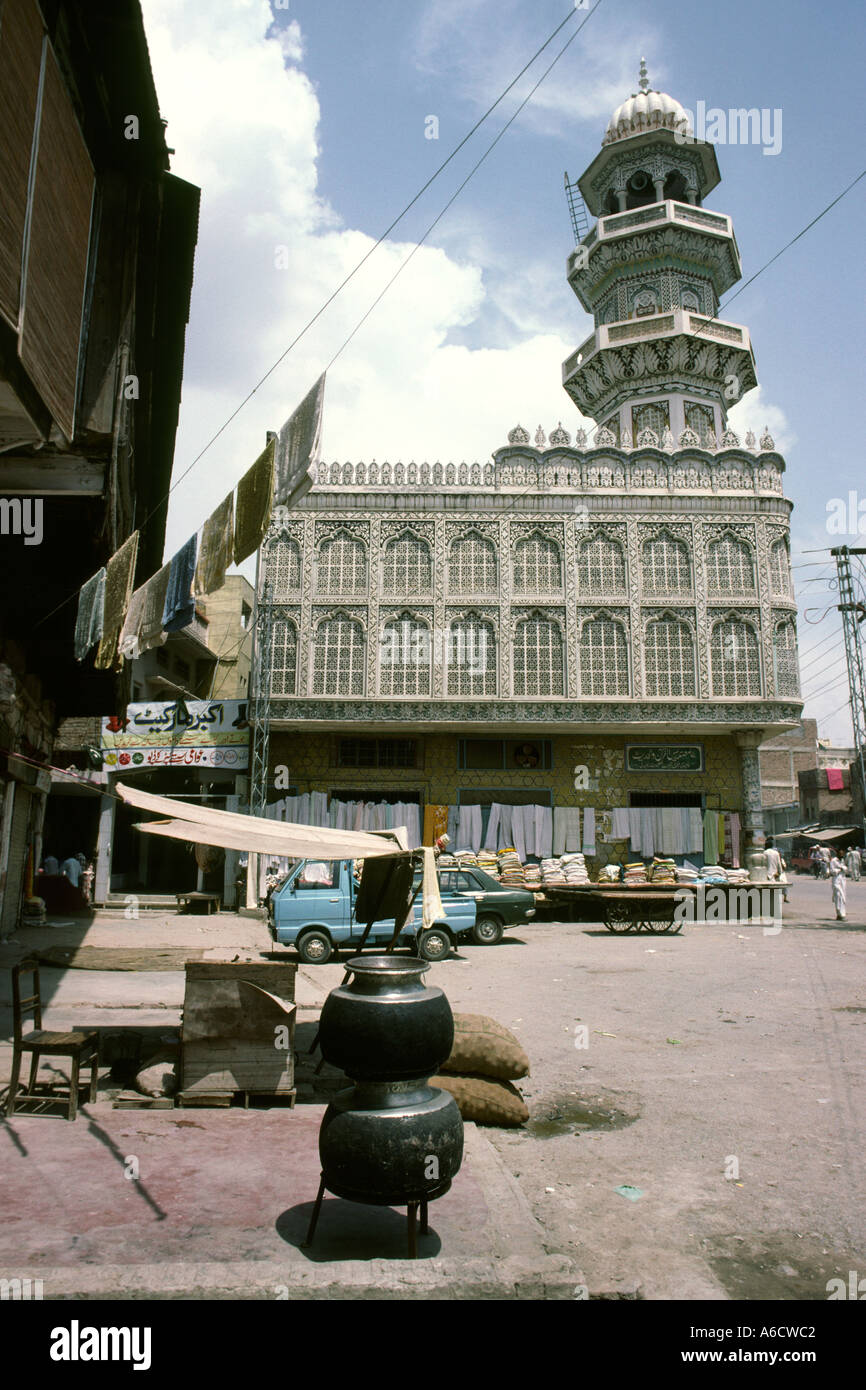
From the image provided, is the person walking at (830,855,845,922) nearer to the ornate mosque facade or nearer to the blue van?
the ornate mosque facade

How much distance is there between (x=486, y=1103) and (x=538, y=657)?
1971 cm

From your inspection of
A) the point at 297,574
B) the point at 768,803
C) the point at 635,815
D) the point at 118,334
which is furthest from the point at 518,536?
the point at 768,803

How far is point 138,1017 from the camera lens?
359 inches

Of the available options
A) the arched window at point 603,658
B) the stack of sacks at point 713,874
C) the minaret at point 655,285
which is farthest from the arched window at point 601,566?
the stack of sacks at point 713,874

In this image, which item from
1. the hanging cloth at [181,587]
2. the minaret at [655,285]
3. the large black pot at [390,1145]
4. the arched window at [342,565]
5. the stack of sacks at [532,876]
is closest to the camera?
the large black pot at [390,1145]

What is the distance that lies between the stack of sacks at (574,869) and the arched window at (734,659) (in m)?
6.58

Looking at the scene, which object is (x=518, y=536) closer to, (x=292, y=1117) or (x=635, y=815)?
(x=635, y=815)

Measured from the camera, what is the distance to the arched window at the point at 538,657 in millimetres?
24906

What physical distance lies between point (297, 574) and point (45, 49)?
20728mm

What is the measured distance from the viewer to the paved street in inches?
164

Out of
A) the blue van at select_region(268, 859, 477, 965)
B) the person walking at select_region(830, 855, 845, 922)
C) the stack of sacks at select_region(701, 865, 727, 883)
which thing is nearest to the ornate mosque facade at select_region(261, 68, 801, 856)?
the stack of sacks at select_region(701, 865, 727, 883)

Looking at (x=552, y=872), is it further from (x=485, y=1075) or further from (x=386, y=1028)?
(x=386, y=1028)

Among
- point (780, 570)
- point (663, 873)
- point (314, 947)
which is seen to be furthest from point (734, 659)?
point (314, 947)

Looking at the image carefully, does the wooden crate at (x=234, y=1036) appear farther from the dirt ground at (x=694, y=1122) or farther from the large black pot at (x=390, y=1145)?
the large black pot at (x=390, y=1145)
